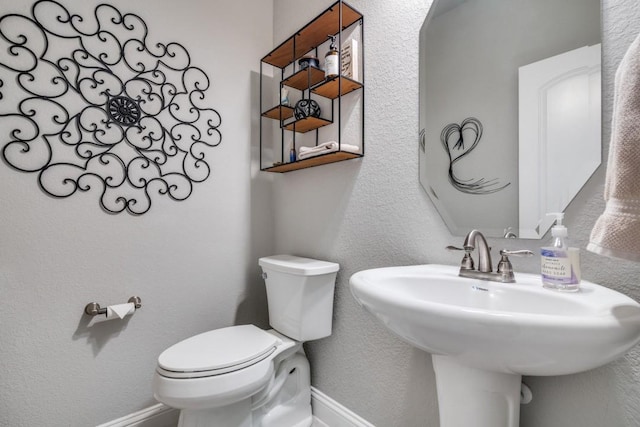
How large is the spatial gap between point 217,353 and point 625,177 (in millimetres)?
1294

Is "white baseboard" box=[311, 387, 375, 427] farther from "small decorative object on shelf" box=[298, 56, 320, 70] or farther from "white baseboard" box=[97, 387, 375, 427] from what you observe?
"small decorative object on shelf" box=[298, 56, 320, 70]

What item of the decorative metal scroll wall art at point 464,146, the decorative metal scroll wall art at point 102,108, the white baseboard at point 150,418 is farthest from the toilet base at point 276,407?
the decorative metal scroll wall art at point 464,146

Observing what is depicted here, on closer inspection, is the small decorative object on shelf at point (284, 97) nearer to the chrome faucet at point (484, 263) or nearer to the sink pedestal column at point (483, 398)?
the chrome faucet at point (484, 263)

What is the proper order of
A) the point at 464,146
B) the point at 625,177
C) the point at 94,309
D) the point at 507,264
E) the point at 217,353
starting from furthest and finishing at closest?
1. the point at 94,309
2. the point at 217,353
3. the point at 464,146
4. the point at 507,264
5. the point at 625,177

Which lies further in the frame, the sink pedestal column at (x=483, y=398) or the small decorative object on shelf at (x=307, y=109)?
the small decorative object on shelf at (x=307, y=109)

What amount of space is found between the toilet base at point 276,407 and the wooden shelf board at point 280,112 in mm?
1263

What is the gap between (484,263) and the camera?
2.92 feet

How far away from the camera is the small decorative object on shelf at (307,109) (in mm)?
1483

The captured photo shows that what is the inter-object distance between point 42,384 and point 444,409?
4.97 feet

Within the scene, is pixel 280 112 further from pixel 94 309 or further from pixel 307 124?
pixel 94 309

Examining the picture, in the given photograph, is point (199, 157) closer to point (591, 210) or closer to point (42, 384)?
point (42, 384)

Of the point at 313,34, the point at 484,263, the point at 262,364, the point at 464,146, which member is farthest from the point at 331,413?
the point at 313,34

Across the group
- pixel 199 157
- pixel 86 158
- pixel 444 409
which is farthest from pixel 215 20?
pixel 444 409

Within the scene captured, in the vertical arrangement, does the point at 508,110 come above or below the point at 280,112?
below
